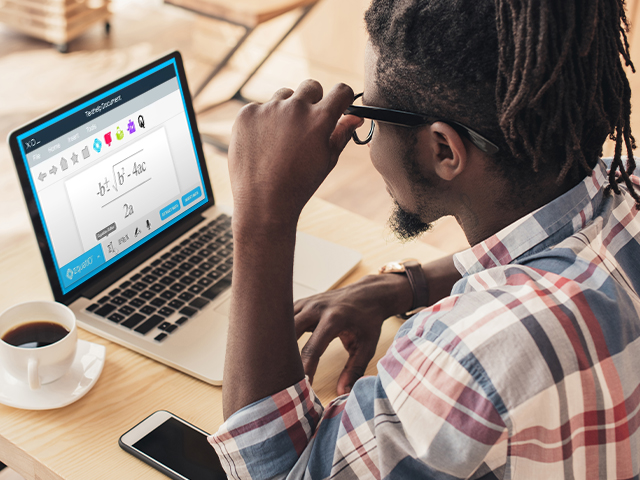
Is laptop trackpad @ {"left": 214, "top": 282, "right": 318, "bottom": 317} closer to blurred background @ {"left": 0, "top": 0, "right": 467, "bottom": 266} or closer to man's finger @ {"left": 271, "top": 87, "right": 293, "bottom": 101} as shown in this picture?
man's finger @ {"left": 271, "top": 87, "right": 293, "bottom": 101}

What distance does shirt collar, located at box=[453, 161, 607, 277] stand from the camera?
0.85 metres

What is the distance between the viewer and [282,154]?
34.9 inches

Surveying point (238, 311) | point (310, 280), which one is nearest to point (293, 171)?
point (238, 311)

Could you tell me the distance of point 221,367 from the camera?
1.07m

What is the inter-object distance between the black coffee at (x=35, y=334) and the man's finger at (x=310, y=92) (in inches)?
19.3

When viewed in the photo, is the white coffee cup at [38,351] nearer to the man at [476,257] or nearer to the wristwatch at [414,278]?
the man at [476,257]

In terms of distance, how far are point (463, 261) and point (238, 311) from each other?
30 cm

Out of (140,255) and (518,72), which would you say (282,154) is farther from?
(140,255)

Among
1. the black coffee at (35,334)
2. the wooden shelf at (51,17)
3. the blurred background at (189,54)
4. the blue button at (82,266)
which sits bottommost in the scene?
the blurred background at (189,54)

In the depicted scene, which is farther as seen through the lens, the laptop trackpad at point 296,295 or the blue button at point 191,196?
the blue button at point 191,196

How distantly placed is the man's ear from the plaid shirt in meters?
0.10

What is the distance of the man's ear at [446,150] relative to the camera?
85 cm

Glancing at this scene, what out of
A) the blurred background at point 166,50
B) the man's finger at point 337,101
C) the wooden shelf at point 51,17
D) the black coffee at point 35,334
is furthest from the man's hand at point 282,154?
the wooden shelf at point 51,17

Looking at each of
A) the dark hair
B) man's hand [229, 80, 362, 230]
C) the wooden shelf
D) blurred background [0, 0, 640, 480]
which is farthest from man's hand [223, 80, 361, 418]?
the wooden shelf
